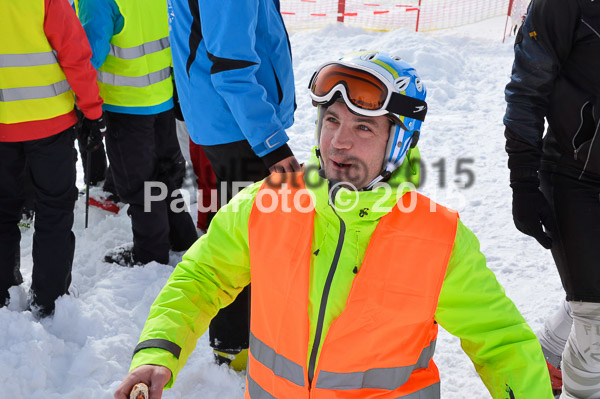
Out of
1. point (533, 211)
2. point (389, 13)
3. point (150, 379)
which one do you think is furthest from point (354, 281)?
point (389, 13)

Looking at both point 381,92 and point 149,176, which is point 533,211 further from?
point 149,176

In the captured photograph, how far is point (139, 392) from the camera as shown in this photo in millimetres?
1728

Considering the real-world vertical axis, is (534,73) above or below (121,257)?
above

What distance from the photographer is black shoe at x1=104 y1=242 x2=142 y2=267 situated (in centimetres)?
445

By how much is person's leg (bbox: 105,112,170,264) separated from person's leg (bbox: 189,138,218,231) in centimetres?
67

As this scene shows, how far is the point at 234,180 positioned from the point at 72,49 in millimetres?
1275

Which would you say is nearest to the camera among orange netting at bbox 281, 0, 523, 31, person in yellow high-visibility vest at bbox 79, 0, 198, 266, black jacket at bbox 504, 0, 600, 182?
black jacket at bbox 504, 0, 600, 182

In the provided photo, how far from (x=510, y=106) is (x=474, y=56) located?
26.7ft

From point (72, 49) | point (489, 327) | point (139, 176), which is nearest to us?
point (489, 327)

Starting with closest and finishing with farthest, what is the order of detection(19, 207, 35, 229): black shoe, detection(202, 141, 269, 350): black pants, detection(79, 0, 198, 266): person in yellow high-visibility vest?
detection(202, 141, 269, 350): black pants → detection(79, 0, 198, 266): person in yellow high-visibility vest → detection(19, 207, 35, 229): black shoe

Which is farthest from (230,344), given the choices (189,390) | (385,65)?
(385,65)

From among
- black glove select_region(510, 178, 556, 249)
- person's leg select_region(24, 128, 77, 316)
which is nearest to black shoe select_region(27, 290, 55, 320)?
person's leg select_region(24, 128, 77, 316)

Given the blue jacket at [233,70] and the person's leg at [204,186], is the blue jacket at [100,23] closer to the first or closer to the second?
the blue jacket at [233,70]

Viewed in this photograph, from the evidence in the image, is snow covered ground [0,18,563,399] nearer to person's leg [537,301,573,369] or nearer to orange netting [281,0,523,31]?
person's leg [537,301,573,369]
